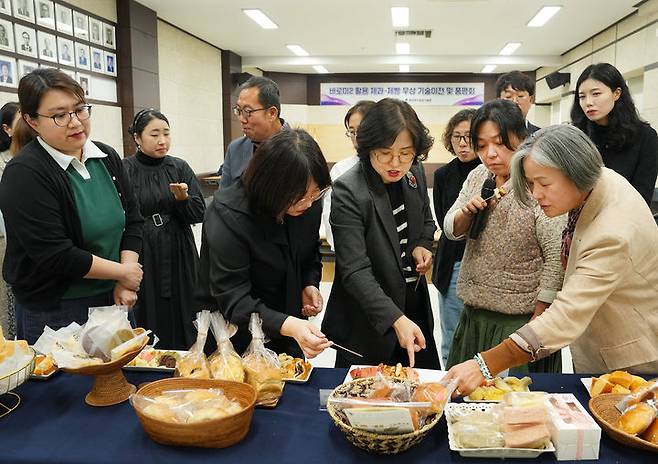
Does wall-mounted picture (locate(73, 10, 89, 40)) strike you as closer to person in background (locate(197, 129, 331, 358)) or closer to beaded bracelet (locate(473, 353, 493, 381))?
person in background (locate(197, 129, 331, 358))

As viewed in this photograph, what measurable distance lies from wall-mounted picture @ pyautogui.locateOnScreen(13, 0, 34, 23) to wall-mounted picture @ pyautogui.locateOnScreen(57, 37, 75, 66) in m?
0.39

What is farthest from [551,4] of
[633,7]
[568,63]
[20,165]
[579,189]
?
[20,165]

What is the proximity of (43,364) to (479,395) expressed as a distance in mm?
1191

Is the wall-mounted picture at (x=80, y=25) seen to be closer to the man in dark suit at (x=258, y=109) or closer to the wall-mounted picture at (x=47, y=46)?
the wall-mounted picture at (x=47, y=46)

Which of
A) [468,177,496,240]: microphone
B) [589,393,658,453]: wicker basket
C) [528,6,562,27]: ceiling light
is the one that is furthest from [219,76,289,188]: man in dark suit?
[528,6,562,27]: ceiling light

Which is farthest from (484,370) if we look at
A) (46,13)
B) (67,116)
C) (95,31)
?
(95,31)

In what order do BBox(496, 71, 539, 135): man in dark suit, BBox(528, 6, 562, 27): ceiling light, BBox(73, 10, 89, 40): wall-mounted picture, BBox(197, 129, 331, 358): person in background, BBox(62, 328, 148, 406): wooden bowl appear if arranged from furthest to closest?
BBox(528, 6, 562, 27): ceiling light → BBox(73, 10, 89, 40): wall-mounted picture → BBox(496, 71, 539, 135): man in dark suit → BBox(197, 129, 331, 358): person in background → BBox(62, 328, 148, 406): wooden bowl

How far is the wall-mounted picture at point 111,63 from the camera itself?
611 cm

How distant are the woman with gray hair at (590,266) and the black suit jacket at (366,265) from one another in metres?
0.40

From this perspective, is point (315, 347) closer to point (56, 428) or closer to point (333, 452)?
point (333, 452)

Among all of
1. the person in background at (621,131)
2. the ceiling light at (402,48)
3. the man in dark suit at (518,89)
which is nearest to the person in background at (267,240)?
the person in background at (621,131)

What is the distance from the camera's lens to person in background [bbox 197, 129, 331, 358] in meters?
1.49

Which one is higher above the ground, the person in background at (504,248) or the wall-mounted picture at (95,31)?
the wall-mounted picture at (95,31)

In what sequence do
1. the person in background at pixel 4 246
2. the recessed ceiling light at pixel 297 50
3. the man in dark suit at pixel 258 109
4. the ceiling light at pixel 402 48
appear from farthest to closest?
the recessed ceiling light at pixel 297 50, the ceiling light at pixel 402 48, the man in dark suit at pixel 258 109, the person in background at pixel 4 246
